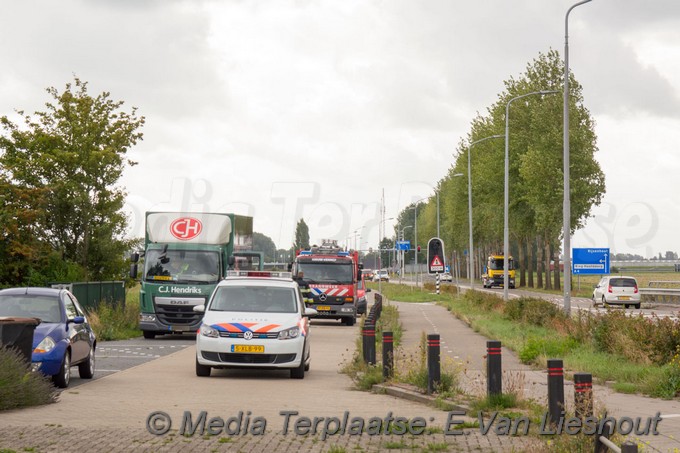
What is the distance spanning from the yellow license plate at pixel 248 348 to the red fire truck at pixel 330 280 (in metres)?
20.7

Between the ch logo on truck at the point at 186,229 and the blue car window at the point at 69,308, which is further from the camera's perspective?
the ch logo on truck at the point at 186,229

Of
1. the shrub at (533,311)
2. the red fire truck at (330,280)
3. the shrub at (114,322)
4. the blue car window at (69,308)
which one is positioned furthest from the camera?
the red fire truck at (330,280)

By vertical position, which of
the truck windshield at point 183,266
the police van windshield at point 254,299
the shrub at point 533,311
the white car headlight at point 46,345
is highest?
the truck windshield at point 183,266

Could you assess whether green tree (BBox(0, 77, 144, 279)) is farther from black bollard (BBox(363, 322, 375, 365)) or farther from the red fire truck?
black bollard (BBox(363, 322, 375, 365))

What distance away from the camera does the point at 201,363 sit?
18.1 m

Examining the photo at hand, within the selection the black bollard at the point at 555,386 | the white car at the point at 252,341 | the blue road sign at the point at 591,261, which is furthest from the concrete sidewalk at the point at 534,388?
the blue road sign at the point at 591,261

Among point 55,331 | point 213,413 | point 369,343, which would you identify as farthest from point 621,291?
point 213,413

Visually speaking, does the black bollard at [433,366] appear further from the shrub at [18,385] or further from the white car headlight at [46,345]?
the white car headlight at [46,345]

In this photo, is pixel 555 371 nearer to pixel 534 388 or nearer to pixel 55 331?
pixel 534 388

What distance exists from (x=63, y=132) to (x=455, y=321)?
60.8 feet

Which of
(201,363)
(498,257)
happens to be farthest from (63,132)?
(498,257)

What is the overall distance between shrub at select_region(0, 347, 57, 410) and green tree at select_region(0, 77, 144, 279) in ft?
96.1

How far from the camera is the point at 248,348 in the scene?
1795cm

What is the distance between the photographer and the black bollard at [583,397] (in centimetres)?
933
